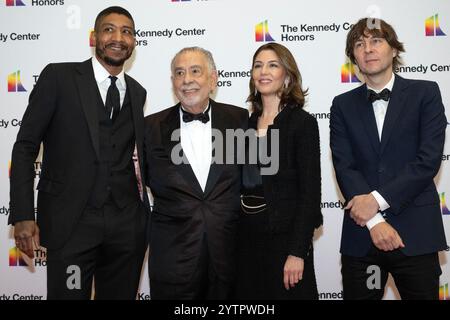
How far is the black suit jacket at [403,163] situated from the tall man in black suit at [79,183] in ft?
4.42

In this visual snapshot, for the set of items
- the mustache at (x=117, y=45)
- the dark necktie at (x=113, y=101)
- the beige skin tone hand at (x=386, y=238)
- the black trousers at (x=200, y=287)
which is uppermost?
the mustache at (x=117, y=45)

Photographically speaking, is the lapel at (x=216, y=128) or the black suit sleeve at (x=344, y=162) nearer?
the black suit sleeve at (x=344, y=162)

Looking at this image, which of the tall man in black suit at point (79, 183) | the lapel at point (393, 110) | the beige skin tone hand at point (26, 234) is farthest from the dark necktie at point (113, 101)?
the lapel at point (393, 110)

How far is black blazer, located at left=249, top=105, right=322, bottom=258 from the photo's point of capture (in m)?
2.83

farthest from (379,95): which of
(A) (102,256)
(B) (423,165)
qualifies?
(A) (102,256)

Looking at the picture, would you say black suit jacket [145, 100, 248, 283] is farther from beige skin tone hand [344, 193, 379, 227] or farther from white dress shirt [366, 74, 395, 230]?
white dress shirt [366, 74, 395, 230]

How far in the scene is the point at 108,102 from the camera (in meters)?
3.06

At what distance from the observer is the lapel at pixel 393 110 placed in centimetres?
282

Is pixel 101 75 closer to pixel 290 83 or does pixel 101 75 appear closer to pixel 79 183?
pixel 79 183

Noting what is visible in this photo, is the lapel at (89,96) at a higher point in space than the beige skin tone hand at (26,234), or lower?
higher

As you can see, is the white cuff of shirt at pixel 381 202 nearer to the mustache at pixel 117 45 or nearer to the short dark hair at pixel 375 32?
the short dark hair at pixel 375 32

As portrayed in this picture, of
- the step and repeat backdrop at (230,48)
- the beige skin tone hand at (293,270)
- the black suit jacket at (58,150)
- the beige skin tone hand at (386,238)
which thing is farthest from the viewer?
the step and repeat backdrop at (230,48)

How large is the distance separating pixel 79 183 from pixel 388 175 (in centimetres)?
183

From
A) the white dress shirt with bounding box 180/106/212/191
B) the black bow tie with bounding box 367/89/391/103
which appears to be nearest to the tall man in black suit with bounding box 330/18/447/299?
the black bow tie with bounding box 367/89/391/103
